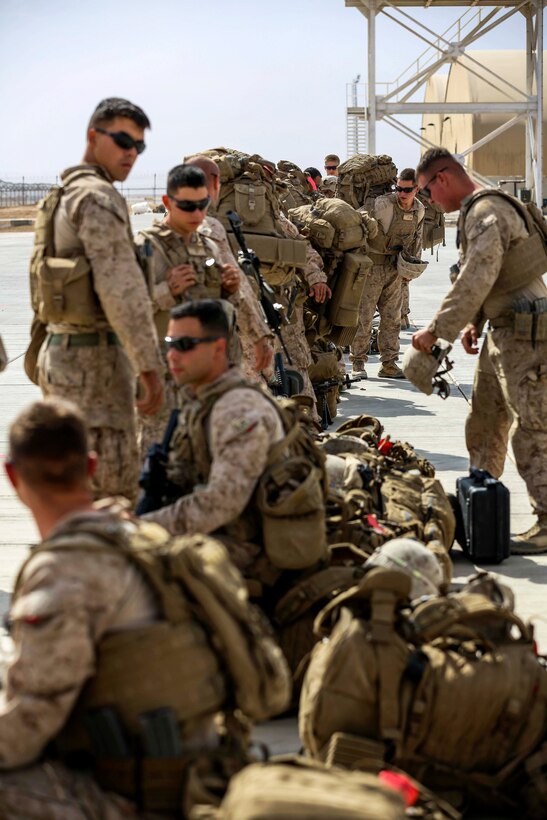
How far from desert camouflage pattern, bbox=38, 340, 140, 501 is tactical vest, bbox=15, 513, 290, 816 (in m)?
2.66

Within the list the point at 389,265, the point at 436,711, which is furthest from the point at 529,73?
the point at 436,711

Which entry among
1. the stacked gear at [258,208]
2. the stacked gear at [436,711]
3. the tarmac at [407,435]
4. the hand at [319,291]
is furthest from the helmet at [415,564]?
the hand at [319,291]

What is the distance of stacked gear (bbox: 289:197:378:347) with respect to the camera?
1095cm

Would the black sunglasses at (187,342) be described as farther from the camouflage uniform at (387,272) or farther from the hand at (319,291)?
the camouflage uniform at (387,272)

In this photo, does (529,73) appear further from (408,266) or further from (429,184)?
(429,184)

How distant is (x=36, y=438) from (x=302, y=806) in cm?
102

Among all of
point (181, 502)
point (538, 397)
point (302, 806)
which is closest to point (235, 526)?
point (181, 502)

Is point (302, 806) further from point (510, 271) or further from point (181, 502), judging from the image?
point (510, 271)

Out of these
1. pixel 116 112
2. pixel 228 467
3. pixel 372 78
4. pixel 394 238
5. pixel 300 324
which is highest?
pixel 372 78

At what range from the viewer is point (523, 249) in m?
6.79

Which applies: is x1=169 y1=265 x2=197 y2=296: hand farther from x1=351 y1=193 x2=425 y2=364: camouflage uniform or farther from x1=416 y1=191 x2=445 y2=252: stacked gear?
x1=416 y1=191 x2=445 y2=252: stacked gear

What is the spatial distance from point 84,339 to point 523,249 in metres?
2.39

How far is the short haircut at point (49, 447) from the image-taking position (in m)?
3.05

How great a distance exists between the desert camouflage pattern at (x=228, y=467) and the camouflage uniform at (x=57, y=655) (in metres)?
1.40
